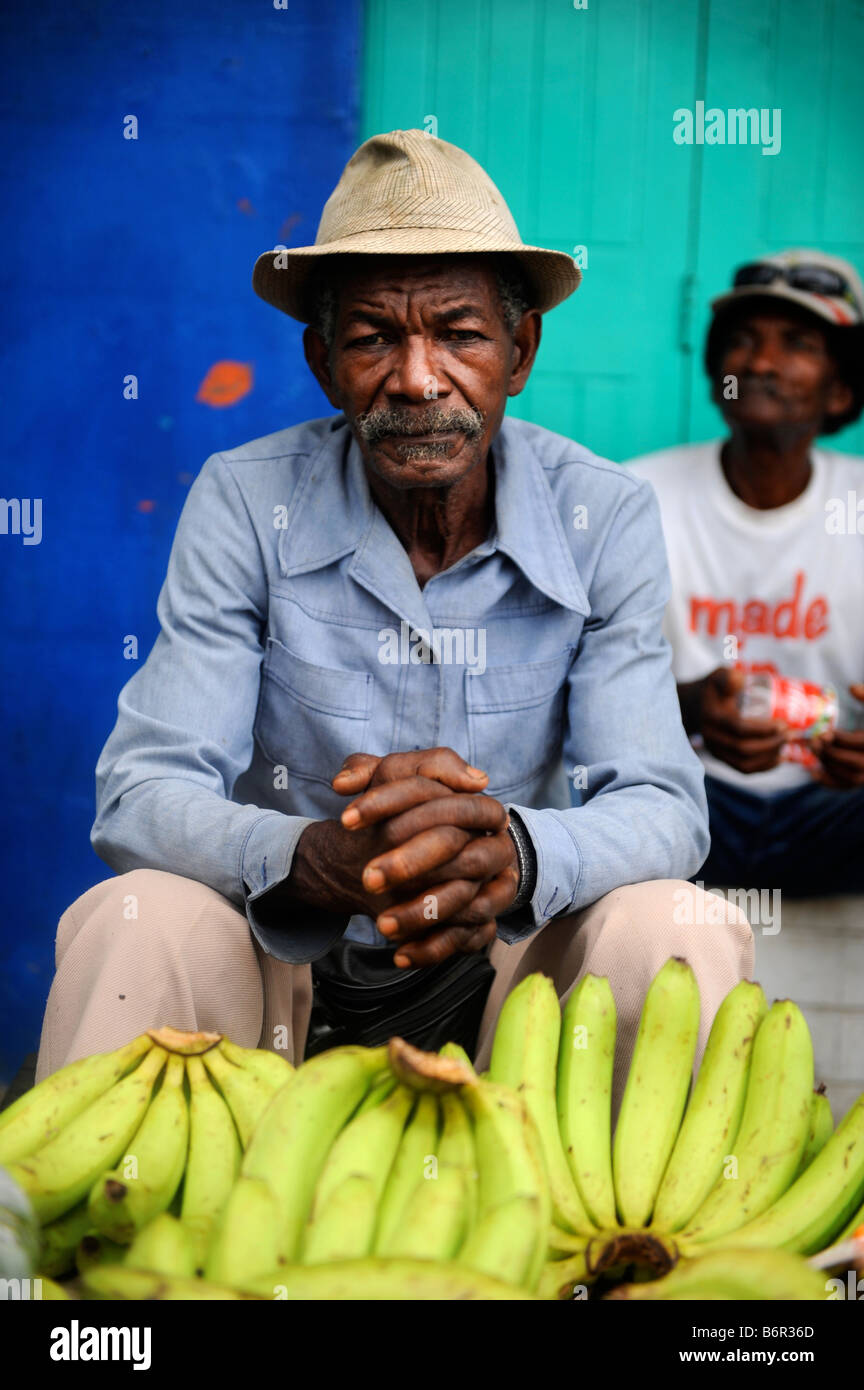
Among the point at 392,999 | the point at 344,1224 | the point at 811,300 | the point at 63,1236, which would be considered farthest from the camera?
the point at 811,300

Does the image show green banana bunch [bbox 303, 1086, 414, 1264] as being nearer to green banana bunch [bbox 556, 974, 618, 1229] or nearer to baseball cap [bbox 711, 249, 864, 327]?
green banana bunch [bbox 556, 974, 618, 1229]

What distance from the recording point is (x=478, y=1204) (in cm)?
120

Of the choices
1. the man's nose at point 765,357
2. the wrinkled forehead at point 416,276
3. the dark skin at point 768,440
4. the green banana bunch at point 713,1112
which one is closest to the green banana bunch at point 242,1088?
the green banana bunch at point 713,1112

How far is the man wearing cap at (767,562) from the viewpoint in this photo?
3189 millimetres

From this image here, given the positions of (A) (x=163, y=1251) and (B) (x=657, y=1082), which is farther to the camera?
(B) (x=657, y=1082)

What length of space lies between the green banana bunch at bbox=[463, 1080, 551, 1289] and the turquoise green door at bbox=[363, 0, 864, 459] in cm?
240

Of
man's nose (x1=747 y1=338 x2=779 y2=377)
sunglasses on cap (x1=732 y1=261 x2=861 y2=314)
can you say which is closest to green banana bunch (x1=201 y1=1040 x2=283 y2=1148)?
man's nose (x1=747 y1=338 x2=779 y2=377)

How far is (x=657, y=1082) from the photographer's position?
1604 mm

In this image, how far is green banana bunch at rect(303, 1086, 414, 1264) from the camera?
3.82 feet

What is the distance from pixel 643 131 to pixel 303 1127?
109 inches

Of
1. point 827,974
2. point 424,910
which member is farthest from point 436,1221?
point 827,974

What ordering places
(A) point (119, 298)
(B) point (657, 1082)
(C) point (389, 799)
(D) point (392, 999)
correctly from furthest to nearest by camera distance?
1. (A) point (119, 298)
2. (D) point (392, 999)
3. (C) point (389, 799)
4. (B) point (657, 1082)

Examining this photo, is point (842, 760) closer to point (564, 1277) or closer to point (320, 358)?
point (320, 358)

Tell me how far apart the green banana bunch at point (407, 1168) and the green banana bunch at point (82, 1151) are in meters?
0.31
